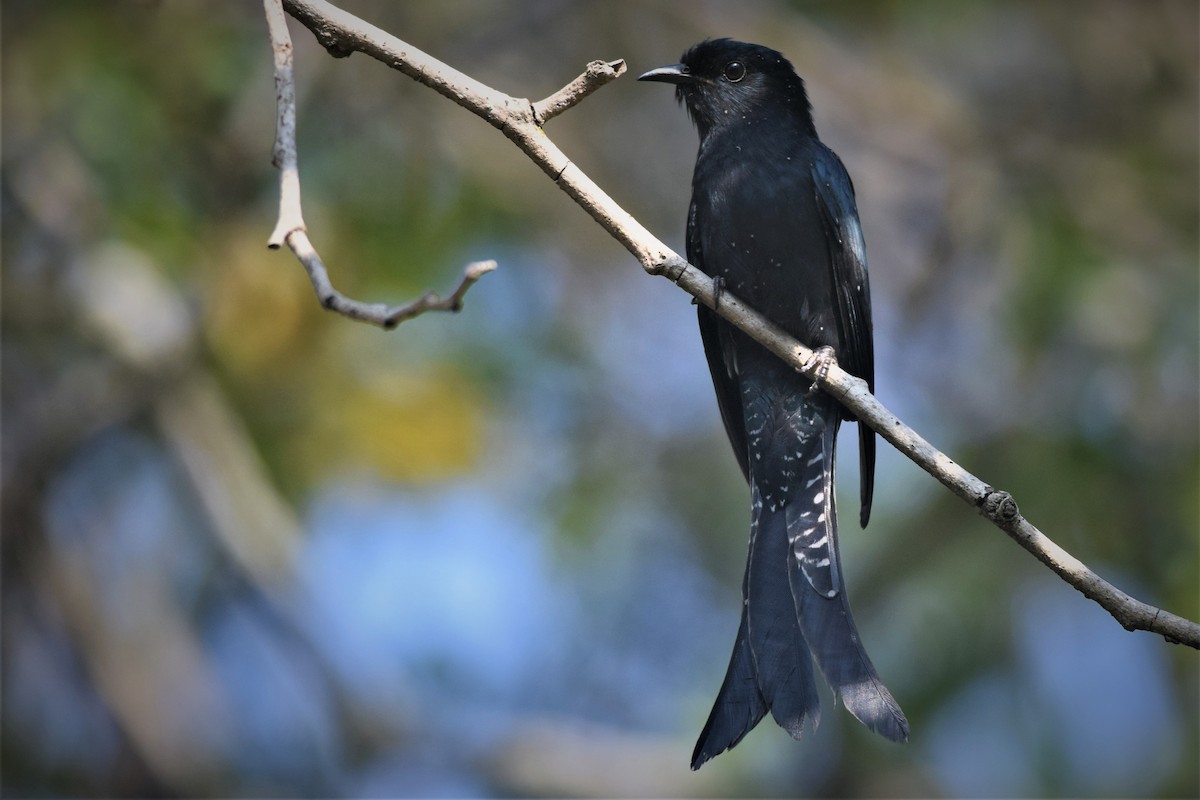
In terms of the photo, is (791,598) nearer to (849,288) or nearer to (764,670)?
(764,670)

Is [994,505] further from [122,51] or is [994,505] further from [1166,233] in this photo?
[122,51]

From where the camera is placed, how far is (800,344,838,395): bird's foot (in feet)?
10.4

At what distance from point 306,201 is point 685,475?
2.79 metres

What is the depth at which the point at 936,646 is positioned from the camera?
6.27 m

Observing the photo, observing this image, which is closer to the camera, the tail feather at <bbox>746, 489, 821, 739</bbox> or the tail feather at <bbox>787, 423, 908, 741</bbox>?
the tail feather at <bbox>787, 423, 908, 741</bbox>

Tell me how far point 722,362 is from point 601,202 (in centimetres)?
144

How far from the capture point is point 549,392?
6379 millimetres

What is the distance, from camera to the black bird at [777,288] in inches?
139

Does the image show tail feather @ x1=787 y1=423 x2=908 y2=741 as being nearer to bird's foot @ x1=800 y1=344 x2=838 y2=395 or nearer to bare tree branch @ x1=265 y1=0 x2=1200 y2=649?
bird's foot @ x1=800 y1=344 x2=838 y2=395

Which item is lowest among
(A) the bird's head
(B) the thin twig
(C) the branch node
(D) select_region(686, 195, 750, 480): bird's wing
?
(C) the branch node

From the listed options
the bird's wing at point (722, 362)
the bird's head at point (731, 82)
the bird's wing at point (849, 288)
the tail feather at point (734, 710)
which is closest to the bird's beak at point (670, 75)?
the bird's head at point (731, 82)

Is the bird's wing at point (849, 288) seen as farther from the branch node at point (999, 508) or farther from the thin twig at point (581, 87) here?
the thin twig at point (581, 87)

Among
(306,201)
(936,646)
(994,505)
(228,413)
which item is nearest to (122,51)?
(306,201)

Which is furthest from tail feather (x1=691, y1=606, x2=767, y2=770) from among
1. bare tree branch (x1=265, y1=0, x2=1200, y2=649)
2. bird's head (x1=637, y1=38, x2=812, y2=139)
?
bird's head (x1=637, y1=38, x2=812, y2=139)
